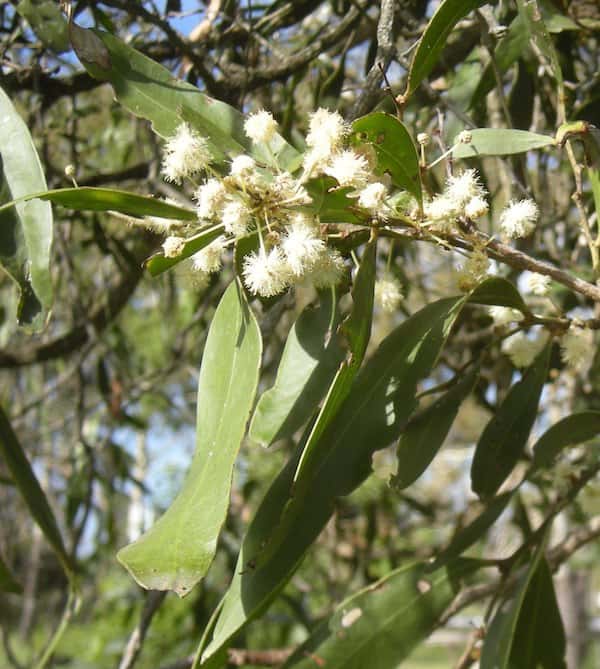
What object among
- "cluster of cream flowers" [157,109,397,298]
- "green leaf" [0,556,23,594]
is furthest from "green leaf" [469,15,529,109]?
"green leaf" [0,556,23,594]

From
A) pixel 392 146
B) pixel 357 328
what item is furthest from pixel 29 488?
pixel 392 146

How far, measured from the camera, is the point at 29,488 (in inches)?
52.4

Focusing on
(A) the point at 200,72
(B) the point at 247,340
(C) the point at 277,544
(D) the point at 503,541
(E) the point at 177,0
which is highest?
(E) the point at 177,0

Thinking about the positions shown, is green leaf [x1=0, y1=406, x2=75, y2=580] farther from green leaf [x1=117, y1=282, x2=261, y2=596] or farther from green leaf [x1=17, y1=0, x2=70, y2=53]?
green leaf [x1=17, y1=0, x2=70, y2=53]

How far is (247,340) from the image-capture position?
0.93m

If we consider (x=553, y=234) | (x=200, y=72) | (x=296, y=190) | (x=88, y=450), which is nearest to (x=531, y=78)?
(x=553, y=234)

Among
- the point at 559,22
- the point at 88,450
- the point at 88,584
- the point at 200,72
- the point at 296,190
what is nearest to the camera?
the point at 296,190

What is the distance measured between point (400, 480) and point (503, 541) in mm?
3702

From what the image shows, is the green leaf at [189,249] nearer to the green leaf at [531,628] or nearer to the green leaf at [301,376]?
the green leaf at [301,376]

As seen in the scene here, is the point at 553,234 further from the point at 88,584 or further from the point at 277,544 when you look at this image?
the point at 88,584

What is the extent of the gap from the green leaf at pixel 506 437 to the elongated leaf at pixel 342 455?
29cm

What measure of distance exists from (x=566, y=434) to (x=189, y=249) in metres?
0.73

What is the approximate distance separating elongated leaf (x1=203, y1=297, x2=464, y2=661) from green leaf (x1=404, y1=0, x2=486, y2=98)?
0.28 meters

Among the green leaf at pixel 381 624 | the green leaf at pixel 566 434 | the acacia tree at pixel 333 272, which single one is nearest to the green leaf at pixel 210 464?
the acacia tree at pixel 333 272
